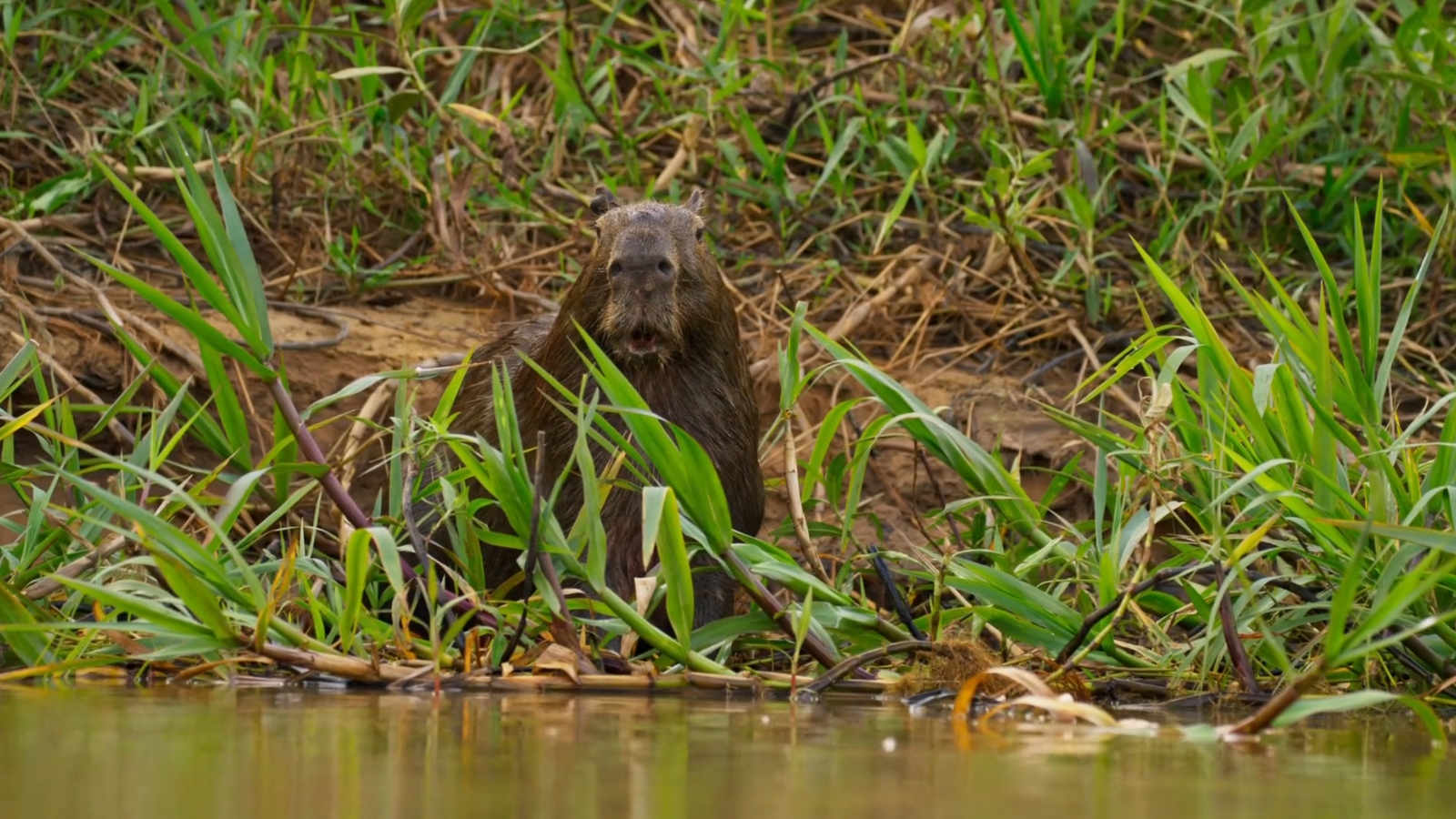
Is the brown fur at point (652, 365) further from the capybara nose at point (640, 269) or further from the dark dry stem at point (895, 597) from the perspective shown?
the dark dry stem at point (895, 597)

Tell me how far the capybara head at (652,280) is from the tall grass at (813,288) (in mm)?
194

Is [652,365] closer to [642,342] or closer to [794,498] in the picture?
[642,342]

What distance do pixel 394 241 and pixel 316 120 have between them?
483mm

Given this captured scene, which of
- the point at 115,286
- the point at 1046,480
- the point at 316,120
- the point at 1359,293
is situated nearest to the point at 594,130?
the point at 316,120

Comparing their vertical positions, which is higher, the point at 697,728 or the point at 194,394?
the point at 194,394

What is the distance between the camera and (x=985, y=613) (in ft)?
10.4

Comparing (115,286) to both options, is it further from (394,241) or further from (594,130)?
(594,130)

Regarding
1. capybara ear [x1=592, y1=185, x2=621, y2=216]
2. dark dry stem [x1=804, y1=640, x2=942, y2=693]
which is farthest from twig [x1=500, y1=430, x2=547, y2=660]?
capybara ear [x1=592, y1=185, x2=621, y2=216]

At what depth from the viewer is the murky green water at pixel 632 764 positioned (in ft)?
5.95

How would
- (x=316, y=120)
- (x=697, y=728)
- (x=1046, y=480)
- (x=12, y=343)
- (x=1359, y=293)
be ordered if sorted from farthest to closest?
(x=316, y=120) → (x=1046, y=480) → (x=12, y=343) → (x=1359, y=293) → (x=697, y=728)

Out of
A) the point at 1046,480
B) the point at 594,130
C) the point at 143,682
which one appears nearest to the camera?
the point at 143,682

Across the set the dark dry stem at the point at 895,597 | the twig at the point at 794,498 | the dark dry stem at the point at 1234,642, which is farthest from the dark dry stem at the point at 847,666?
the dark dry stem at the point at 1234,642

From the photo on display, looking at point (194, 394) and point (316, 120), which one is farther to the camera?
point (316, 120)

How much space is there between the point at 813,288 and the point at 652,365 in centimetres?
158
